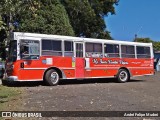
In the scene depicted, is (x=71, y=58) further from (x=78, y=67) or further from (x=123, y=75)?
(x=123, y=75)

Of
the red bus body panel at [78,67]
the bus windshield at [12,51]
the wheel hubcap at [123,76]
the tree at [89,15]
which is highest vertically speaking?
the tree at [89,15]

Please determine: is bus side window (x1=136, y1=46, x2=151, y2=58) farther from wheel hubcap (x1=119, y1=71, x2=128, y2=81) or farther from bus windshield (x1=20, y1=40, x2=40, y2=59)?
→ bus windshield (x1=20, y1=40, x2=40, y2=59)

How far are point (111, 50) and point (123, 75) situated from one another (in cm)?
188

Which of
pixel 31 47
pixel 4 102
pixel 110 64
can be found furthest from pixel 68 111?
pixel 110 64

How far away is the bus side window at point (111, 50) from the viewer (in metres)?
24.6

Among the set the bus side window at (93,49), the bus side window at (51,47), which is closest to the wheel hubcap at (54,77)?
the bus side window at (51,47)

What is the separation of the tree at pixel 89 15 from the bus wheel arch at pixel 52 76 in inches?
684

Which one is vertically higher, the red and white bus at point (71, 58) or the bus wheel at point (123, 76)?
the red and white bus at point (71, 58)

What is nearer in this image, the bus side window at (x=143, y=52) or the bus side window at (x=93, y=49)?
the bus side window at (x=93, y=49)

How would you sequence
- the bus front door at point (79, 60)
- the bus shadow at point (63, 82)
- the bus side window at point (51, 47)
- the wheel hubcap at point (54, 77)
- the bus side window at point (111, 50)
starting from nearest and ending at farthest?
the bus side window at point (51, 47)
the wheel hubcap at point (54, 77)
the bus shadow at point (63, 82)
the bus front door at point (79, 60)
the bus side window at point (111, 50)

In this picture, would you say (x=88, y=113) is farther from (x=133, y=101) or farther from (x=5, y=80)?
(x=5, y=80)

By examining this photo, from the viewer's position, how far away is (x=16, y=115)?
1050cm

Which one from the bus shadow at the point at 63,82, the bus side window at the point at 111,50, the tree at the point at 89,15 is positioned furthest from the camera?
the tree at the point at 89,15

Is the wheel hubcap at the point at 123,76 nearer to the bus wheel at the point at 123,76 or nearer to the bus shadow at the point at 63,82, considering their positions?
the bus wheel at the point at 123,76
